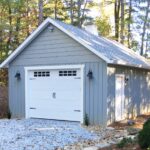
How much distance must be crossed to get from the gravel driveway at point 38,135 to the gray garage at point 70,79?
4.13 feet

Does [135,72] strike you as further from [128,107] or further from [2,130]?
[2,130]

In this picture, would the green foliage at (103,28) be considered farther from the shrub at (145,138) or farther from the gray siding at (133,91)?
the shrub at (145,138)

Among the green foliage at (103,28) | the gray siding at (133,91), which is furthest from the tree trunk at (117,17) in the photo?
the gray siding at (133,91)

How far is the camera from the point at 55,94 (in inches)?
551

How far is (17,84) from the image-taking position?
14977mm

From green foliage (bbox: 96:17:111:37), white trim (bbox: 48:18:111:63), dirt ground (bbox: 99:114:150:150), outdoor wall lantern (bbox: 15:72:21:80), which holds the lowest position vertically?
dirt ground (bbox: 99:114:150:150)

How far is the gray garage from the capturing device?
12.6 m

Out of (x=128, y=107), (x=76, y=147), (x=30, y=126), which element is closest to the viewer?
(x=76, y=147)

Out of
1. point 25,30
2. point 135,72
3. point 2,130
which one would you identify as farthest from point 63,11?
point 2,130

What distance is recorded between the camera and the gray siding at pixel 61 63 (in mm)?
12562

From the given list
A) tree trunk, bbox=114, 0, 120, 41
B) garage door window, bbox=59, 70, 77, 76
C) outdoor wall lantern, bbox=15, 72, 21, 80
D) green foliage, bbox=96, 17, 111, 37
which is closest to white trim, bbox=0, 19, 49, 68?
outdoor wall lantern, bbox=15, 72, 21, 80

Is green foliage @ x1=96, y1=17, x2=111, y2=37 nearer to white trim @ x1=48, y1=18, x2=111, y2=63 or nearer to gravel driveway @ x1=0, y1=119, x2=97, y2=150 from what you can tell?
white trim @ x1=48, y1=18, x2=111, y2=63

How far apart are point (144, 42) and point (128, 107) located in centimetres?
1850

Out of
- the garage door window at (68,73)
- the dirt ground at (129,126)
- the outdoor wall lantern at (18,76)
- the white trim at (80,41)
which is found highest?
the white trim at (80,41)
